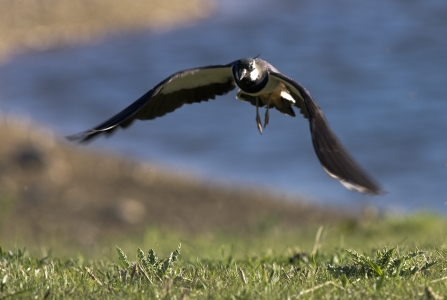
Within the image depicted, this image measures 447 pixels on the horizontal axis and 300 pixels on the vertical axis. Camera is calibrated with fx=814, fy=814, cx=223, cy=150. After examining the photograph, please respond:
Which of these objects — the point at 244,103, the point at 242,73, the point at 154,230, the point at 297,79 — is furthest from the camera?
the point at 244,103

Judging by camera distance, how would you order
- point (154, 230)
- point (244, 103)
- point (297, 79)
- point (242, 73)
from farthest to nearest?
point (244, 103) < point (297, 79) < point (154, 230) < point (242, 73)

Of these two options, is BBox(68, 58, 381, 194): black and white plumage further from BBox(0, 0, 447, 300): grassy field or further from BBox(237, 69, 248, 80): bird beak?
BBox(0, 0, 447, 300): grassy field

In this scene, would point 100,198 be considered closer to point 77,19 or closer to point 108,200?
point 108,200

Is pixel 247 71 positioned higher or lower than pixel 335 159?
higher

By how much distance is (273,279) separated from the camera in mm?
3906

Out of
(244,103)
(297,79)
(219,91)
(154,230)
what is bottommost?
(154,230)

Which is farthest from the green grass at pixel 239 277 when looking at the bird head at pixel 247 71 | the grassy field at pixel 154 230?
the bird head at pixel 247 71

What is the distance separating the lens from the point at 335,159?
13.5ft

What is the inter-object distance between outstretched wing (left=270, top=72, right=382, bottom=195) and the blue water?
7.11 m

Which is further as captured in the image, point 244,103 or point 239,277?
point 244,103

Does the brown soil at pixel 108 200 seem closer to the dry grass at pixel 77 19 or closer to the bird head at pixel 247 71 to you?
the bird head at pixel 247 71

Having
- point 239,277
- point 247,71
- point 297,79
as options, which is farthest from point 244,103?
point 239,277

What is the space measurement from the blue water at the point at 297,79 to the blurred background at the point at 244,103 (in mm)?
30

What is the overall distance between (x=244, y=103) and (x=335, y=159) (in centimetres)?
1219
